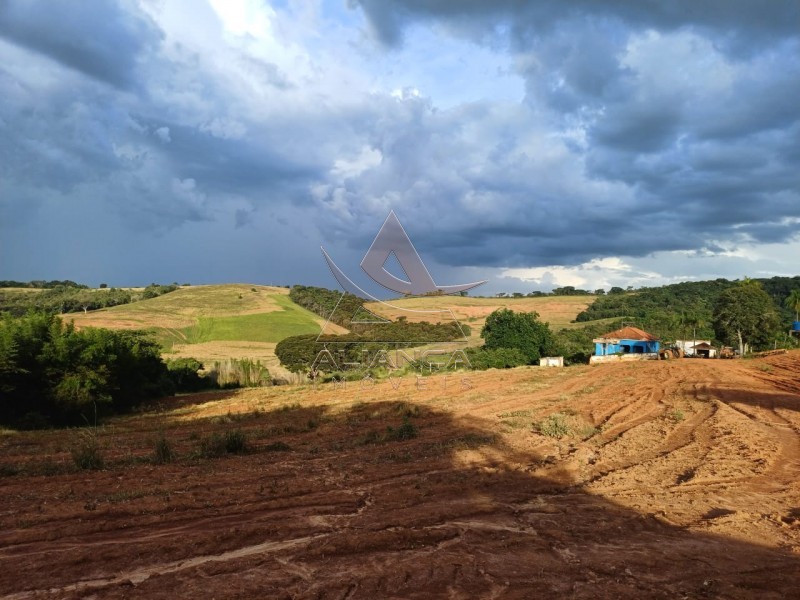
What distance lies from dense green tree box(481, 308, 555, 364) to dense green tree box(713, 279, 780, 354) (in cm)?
2068

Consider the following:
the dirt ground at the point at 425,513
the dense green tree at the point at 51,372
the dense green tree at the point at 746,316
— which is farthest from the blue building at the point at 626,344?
the dense green tree at the point at 51,372

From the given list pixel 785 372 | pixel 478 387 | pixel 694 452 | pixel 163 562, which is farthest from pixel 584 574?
pixel 785 372

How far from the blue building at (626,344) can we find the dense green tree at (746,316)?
7.10 m

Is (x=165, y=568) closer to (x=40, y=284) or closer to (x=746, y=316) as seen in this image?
(x=746, y=316)

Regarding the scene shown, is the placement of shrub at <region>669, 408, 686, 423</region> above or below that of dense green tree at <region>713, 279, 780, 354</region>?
below

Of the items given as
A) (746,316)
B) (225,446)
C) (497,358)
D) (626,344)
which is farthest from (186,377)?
(746,316)

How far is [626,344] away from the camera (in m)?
51.0

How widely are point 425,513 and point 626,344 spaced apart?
163 ft

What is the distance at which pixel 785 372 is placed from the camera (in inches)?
1037

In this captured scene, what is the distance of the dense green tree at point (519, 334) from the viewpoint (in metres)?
42.3

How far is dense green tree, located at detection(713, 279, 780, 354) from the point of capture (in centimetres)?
5116

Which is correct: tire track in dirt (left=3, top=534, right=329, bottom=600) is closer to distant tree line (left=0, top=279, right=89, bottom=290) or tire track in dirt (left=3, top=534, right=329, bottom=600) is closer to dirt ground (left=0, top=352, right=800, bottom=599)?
dirt ground (left=0, top=352, right=800, bottom=599)

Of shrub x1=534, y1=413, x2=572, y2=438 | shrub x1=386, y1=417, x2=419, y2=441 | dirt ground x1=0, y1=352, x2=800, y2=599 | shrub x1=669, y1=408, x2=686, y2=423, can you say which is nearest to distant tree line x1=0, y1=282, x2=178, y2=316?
dirt ground x1=0, y1=352, x2=800, y2=599

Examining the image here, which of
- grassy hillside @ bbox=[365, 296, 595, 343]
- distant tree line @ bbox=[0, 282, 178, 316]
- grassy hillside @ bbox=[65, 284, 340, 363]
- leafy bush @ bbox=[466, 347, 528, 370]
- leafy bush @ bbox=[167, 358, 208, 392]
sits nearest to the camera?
leafy bush @ bbox=[167, 358, 208, 392]
